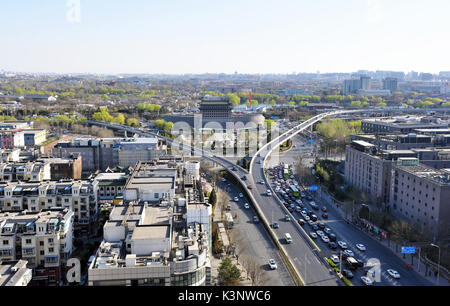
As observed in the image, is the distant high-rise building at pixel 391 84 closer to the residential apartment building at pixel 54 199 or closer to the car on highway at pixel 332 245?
the car on highway at pixel 332 245

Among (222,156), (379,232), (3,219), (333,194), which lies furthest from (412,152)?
(3,219)

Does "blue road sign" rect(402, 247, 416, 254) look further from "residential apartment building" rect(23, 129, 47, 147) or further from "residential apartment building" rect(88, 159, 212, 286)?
"residential apartment building" rect(23, 129, 47, 147)

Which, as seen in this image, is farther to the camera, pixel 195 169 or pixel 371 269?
pixel 195 169

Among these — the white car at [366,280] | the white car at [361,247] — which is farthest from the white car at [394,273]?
the white car at [361,247]

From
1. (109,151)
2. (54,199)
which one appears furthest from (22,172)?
(109,151)

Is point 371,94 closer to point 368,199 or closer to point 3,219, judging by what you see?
point 368,199
